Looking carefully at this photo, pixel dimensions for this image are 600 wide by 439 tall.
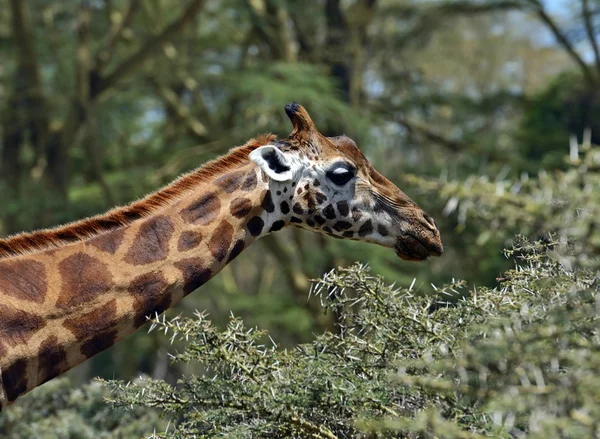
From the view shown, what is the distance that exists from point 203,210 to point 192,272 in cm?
43

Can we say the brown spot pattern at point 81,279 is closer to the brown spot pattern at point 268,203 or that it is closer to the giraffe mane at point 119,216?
the giraffe mane at point 119,216

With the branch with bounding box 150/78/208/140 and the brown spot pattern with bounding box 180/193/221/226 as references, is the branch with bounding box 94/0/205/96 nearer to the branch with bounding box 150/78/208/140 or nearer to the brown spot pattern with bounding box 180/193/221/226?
the branch with bounding box 150/78/208/140

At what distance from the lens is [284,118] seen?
16562 millimetres

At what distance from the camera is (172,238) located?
5.56m

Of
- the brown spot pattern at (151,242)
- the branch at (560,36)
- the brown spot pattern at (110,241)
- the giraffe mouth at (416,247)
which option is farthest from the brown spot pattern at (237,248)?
the branch at (560,36)

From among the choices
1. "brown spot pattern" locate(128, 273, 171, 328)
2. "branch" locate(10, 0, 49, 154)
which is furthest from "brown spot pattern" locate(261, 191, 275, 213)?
"branch" locate(10, 0, 49, 154)

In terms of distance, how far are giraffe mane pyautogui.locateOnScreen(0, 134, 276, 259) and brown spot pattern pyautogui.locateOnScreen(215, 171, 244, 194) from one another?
7 cm

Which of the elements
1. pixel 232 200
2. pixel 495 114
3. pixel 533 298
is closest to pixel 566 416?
pixel 533 298

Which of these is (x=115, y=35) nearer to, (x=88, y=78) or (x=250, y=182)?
(x=88, y=78)

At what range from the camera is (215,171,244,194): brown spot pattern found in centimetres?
579

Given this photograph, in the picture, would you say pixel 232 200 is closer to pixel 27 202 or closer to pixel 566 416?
pixel 566 416

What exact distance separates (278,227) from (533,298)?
225cm

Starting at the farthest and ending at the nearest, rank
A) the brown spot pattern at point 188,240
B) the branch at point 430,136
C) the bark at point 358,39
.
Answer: the branch at point 430,136, the bark at point 358,39, the brown spot pattern at point 188,240

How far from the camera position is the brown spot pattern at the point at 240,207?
5.73m
